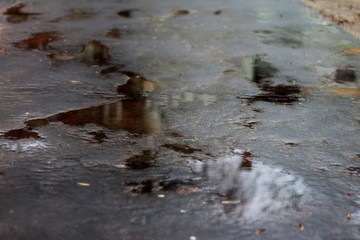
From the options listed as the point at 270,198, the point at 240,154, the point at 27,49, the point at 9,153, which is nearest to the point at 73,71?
the point at 27,49

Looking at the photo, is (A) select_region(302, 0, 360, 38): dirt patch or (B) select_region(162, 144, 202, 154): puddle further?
(A) select_region(302, 0, 360, 38): dirt patch

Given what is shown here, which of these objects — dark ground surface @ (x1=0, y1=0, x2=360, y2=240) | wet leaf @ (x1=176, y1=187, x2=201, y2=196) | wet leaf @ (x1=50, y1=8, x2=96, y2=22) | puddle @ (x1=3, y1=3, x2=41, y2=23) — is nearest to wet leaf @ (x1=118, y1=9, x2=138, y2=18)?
wet leaf @ (x1=50, y1=8, x2=96, y2=22)

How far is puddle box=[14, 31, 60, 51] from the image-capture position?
12188mm

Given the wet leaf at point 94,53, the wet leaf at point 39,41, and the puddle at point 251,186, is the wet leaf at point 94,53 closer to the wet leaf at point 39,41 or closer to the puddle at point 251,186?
the wet leaf at point 39,41

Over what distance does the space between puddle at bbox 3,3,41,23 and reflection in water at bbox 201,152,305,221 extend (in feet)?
37.3

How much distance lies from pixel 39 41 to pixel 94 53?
6.41ft

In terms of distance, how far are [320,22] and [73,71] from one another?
8608mm

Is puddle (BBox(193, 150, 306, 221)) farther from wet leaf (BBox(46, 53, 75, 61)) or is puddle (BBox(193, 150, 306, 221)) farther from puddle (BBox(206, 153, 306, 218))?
wet leaf (BBox(46, 53, 75, 61))

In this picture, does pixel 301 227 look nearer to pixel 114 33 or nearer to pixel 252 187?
pixel 252 187

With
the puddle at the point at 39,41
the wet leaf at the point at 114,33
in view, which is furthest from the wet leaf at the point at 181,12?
the puddle at the point at 39,41

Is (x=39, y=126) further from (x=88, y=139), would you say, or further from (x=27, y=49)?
(x=27, y=49)

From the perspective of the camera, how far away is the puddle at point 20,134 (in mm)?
6824

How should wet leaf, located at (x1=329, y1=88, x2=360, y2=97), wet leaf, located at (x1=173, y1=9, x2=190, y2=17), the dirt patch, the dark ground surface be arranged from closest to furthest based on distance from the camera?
the dark ground surface, wet leaf, located at (x1=329, y1=88, x2=360, y2=97), the dirt patch, wet leaf, located at (x1=173, y1=9, x2=190, y2=17)

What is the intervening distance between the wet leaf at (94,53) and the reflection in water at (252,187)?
213 inches
